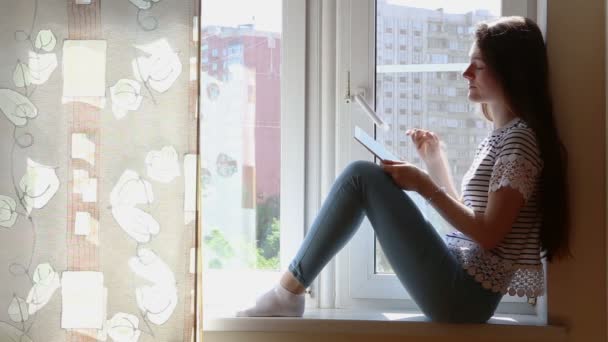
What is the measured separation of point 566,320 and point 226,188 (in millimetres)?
900

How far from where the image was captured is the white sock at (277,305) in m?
1.70

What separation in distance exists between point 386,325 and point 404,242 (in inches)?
8.5

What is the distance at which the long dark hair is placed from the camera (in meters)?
1.61

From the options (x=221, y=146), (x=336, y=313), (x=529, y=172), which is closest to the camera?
(x=529, y=172)

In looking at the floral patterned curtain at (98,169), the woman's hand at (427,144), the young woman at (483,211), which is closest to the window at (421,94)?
the woman's hand at (427,144)

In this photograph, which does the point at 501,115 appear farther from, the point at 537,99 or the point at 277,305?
the point at 277,305

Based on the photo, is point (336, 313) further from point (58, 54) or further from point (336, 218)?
point (58, 54)

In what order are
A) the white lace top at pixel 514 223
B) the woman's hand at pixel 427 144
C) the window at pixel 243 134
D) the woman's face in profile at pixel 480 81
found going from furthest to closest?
the window at pixel 243 134 < the woman's hand at pixel 427 144 < the woman's face in profile at pixel 480 81 < the white lace top at pixel 514 223

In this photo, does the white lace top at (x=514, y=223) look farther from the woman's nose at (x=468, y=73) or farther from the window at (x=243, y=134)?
the window at (x=243, y=134)

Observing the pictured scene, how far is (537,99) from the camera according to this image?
5.36 feet

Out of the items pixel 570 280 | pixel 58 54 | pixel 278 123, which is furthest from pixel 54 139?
pixel 570 280

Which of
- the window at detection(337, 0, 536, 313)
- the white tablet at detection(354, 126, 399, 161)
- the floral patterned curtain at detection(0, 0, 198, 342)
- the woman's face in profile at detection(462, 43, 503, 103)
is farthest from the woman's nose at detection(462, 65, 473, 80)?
the floral patterned curtain at detection(0, 0, 198, 342)

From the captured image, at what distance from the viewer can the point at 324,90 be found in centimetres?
192

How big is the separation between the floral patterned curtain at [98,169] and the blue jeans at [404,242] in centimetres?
33
